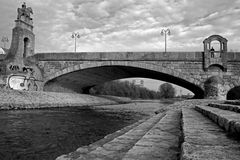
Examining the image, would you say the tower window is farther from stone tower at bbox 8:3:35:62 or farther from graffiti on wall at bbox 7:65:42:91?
graffiti on wall at bbox 7:65:42:91

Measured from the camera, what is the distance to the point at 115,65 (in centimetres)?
2227

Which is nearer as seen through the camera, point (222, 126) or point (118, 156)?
point (118, 156)

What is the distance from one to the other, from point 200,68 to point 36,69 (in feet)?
64.7

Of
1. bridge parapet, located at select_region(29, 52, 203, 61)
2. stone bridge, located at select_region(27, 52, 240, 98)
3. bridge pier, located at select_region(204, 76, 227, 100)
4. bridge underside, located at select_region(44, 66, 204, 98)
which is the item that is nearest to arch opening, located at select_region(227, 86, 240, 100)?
bridge underside, located at select_region(44, 66, 204, 98)

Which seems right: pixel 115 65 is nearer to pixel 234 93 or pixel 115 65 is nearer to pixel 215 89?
pixel 215 89

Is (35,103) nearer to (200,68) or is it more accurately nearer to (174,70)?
(174,70)

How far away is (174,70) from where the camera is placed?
20.8m

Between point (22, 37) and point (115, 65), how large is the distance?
41.2 ft

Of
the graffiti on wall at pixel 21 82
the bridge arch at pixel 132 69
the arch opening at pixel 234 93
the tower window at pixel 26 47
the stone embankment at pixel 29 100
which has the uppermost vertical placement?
the tower window at pixel 26 47

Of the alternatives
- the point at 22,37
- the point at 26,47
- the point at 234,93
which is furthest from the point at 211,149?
the point at 26,47

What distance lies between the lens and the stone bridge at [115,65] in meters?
19.5

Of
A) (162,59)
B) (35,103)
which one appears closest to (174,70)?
(162,59)

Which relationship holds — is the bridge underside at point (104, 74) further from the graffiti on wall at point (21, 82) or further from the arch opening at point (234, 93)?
→ the arch opening at point (234, 93)

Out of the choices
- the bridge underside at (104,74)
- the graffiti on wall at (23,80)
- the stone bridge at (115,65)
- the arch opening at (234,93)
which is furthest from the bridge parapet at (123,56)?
the arch opening at (234,93)
